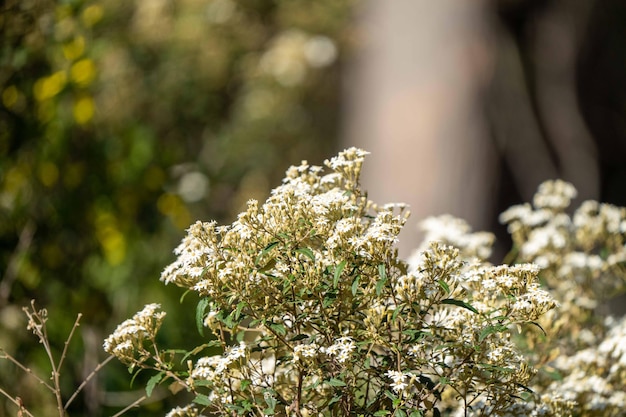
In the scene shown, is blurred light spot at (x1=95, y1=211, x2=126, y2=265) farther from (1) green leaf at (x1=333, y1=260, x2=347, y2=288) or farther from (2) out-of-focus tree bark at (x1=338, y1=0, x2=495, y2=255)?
(1) green leaf at (x1=333, y1=260, x2=347, y2=288)

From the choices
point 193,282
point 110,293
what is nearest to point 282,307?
point 193,282

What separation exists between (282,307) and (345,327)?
19cm

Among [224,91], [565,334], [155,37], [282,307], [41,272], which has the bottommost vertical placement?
[282,307]

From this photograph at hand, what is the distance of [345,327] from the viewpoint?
1.78 metres

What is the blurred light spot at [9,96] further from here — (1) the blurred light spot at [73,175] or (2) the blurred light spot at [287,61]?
(2) the blurred light spot at [287,61]

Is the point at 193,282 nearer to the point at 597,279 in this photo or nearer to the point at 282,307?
the point at 282,307

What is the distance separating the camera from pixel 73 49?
3.12 meters

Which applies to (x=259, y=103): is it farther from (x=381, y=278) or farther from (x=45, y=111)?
(x=381, y=278)

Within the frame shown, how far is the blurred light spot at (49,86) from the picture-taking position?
3.04m

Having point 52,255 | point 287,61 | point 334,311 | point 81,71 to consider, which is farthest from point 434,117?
point 334,311

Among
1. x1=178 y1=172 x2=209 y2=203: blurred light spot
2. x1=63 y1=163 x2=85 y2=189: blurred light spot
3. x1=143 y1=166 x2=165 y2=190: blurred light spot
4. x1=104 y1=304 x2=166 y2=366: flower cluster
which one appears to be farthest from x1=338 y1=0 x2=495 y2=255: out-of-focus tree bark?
x1=104 y1=304 x2=166 y2=366: flower cluster

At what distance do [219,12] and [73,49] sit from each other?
4011mm

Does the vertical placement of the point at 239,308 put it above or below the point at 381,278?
below

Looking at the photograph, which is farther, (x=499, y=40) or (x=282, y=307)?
(x=499, y=40)
